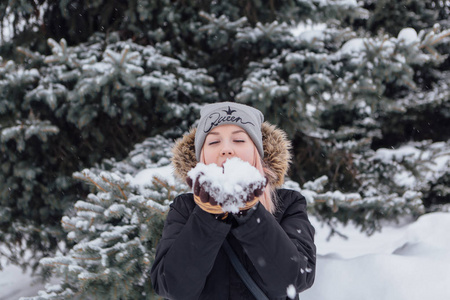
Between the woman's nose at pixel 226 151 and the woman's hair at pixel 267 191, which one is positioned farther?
the woman's hair at pixel 267 191

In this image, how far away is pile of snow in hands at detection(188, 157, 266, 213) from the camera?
1.08 metres

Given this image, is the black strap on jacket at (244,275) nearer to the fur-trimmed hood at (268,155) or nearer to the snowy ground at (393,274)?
the fur-trimmed hood at (268,155)

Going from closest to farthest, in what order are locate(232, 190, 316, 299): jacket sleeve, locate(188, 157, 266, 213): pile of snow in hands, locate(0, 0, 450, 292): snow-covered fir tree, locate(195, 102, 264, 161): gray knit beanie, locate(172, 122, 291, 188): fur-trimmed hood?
locate(188, 157, 266, 213): pile of snow in hands
locate(232, 190, 316, 299): jacket sleeve
locate(195, 102, 264, 161): gray knit beanie
locate(172, 122, 291, 188): fur-trimmed hood
locate(0, 0, 450, 292): snow-covered fir tree

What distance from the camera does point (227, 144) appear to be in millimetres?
1421

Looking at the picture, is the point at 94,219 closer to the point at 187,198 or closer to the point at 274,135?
the point at 187,198

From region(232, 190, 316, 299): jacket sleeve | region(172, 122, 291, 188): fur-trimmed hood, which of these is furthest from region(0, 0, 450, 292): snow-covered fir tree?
region(232, 190, 316, 299): jacket sleeve

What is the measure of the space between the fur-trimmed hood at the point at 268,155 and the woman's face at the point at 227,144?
19 centimetres

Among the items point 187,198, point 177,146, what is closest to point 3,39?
point 177,146

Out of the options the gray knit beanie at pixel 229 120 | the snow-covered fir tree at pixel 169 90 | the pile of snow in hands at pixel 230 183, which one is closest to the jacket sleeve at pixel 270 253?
the pile of snow in hands at pixel 230 183

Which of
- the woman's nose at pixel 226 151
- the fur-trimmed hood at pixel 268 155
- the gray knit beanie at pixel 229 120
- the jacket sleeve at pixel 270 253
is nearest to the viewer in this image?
the jacket sleeve at pixel 270 253

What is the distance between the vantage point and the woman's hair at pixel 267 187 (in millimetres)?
1485

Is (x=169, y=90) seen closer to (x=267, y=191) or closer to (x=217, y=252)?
(x=267, y=191)

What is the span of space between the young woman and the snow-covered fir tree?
4.01 ft

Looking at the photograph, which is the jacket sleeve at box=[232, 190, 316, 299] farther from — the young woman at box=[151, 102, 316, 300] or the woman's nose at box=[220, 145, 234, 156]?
the woman's nose at box=[220, 145, 234, 156]
